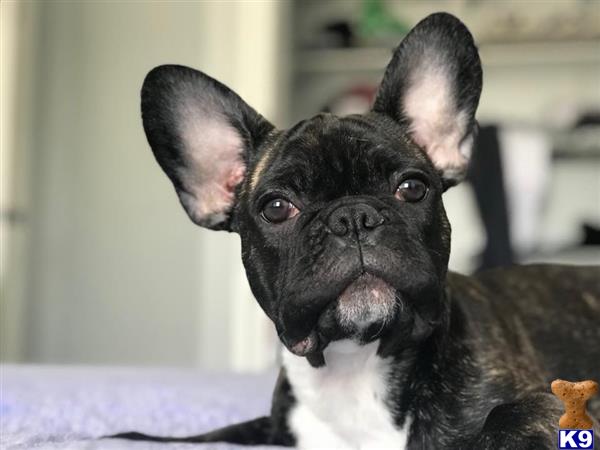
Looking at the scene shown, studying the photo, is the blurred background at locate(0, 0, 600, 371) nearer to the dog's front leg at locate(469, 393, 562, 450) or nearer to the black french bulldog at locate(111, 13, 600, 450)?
the black french bulldog at locate(111, 13, 600, 450)

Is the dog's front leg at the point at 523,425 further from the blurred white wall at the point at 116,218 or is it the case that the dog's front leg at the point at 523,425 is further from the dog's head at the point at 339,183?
the blurred white wall at the point at 116,218

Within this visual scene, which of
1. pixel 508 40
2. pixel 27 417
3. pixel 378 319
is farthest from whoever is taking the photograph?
pixel 508 40

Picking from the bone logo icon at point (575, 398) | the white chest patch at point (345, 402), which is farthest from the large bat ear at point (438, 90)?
the bone logo icon at point (575, 398)

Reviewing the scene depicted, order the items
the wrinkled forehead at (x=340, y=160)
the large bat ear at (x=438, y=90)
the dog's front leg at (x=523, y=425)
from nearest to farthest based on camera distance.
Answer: the dog's front leg at (x=523, y=425) → the wrinkled forehead at (x=340, y=160) → the large bat ear at (x=438, y=90)

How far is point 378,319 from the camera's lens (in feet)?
3.42

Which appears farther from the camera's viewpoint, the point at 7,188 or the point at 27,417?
the point at 7,188

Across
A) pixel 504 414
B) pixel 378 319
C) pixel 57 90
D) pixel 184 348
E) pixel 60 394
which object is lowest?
pixel 184 348

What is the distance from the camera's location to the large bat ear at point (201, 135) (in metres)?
1.33

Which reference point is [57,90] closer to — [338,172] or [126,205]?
[126,205]

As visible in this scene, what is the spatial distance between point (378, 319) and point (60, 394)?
0.88 m

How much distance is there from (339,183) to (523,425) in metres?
0.42

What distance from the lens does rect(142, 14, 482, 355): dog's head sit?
3.40 ft

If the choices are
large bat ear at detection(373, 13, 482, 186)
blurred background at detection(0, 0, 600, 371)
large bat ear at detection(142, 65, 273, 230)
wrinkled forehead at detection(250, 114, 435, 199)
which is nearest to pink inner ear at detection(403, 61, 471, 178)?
large bat ear at detection(373, 13, 482, 186)

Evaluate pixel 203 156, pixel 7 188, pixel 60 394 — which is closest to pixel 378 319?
pixel 203 156
